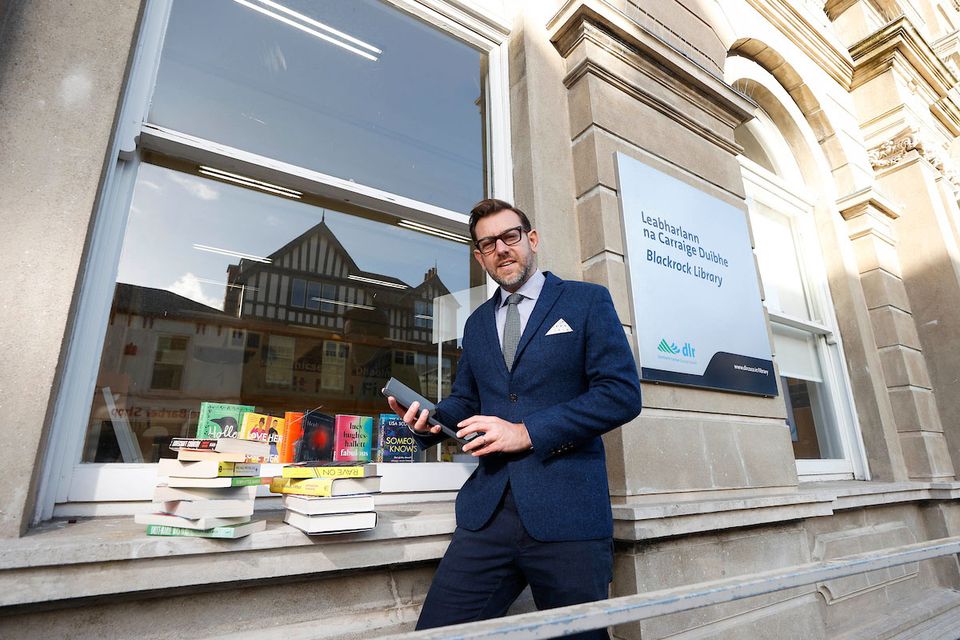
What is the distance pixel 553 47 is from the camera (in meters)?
2.77

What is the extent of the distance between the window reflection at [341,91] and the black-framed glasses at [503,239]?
1.20m

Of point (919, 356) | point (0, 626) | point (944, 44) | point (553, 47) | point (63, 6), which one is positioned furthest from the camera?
point (944, 44)

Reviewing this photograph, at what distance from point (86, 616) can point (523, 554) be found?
3.62 feet

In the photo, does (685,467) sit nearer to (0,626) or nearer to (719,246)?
(719,246)

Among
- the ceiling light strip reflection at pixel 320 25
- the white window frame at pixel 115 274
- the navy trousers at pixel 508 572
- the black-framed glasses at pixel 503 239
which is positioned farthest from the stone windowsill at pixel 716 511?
the ceiling light strip reflection at pixel 320 25

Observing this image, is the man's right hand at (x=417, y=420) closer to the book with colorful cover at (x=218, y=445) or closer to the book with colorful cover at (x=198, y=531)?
the book with colorful cover at (x=218, y=445)

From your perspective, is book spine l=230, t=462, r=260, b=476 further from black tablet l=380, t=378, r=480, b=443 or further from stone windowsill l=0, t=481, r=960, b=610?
black tablet l=380, t=378, r=480, b=443

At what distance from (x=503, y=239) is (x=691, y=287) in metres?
1.46

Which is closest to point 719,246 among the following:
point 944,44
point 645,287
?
point 645,287

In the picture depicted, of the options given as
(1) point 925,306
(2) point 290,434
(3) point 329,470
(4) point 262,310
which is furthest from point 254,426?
(1) point 925,306

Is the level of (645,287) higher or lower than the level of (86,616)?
higher

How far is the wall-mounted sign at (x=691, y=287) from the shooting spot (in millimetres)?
2381

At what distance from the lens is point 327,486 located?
4.47 feet

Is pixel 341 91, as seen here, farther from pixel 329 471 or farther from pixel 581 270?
pixel 329 471
